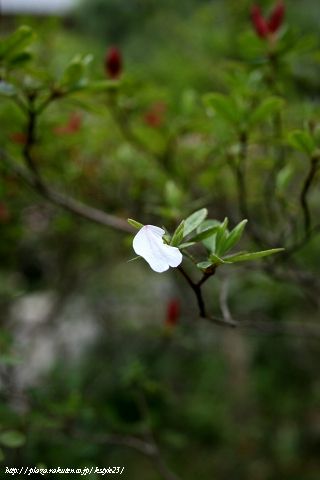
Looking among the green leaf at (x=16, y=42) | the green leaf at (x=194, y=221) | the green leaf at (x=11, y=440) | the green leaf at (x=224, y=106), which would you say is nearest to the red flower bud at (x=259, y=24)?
the green leaf at (x=224, y=106)

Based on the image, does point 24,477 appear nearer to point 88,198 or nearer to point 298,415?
point 88,198

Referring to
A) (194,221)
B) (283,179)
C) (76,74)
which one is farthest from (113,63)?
(194,221)

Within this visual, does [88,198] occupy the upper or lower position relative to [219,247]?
upper

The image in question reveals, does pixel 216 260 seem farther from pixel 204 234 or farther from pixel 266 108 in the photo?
pixel 266 108

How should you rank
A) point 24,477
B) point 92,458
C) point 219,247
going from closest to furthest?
point 219,247 < point 24,477 < point 92,458

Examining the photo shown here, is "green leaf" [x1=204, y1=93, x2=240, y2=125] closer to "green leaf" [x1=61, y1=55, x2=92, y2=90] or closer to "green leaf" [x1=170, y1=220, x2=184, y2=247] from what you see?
"green leaf" [x1=61, y1=55, x2=92, y2=90]

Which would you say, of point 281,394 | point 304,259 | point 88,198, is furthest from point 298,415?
point 88,198
